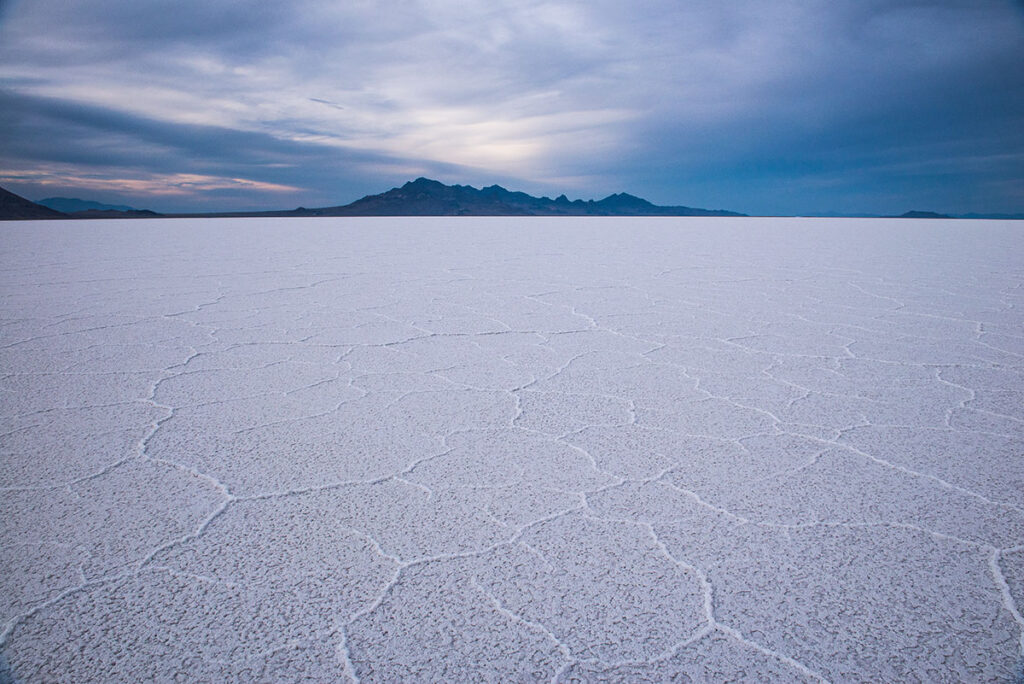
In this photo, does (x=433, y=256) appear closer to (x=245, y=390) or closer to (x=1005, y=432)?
(x=245, y=390)

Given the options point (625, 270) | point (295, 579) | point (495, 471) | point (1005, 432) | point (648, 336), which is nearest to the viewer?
point (295, 579)

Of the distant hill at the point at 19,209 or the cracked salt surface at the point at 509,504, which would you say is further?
the distant hill at the point at 19,209

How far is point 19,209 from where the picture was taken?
7138cm

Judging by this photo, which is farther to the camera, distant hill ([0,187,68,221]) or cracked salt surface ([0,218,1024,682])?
distant hill ([0,187,68,221])

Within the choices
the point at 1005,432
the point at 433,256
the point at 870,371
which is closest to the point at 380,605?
the point at 1005,432

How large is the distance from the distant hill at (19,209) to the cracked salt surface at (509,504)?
8338 cm

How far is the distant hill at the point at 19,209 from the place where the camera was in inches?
2707

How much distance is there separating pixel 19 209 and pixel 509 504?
92.4 m

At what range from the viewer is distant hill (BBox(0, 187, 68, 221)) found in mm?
68750

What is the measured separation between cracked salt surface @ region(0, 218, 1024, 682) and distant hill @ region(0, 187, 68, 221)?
3283 inches

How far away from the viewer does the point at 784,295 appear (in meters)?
5.04

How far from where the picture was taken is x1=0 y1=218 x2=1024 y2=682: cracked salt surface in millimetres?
1027

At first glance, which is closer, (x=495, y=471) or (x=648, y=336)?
(x=495, y=471)

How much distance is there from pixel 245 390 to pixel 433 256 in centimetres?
666
